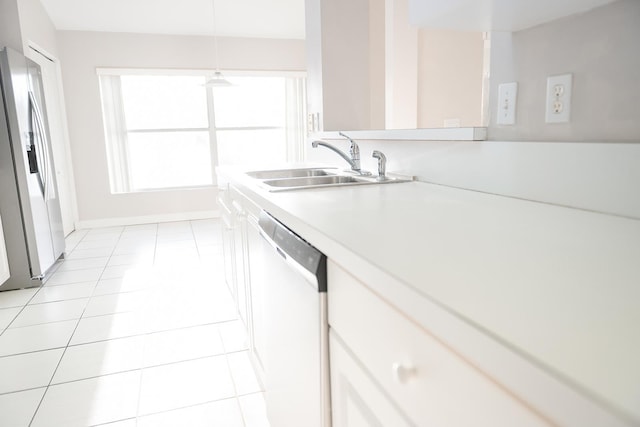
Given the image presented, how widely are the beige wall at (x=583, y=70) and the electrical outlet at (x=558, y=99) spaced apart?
1 centimetres

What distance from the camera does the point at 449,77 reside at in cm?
303

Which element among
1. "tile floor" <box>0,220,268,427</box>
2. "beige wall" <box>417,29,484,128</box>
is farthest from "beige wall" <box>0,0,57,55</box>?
"beige wall" <box>417,29,484,128</box>

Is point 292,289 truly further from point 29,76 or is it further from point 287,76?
point 287,76

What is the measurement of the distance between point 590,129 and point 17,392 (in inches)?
96.8

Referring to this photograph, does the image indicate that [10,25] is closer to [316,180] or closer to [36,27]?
[36,27]

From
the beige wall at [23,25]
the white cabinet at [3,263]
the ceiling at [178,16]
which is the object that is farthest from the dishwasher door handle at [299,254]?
the ceiling at [178,16]

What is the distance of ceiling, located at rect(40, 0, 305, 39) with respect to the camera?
188 inches

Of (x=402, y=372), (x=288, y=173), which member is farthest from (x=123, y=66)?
(x=402, y=372)

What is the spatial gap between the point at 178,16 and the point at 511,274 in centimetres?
545

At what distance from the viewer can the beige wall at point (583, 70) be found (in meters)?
1.03

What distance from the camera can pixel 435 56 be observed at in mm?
3168

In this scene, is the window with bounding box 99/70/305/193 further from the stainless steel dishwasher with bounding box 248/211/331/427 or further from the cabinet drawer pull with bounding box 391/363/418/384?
the cabinet drawer pull with bounding box 391/363/418/384

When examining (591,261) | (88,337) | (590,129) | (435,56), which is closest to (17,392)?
(88,337)

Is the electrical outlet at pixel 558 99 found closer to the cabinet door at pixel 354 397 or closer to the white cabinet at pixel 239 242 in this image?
the cabinet door at pixel 354 397
